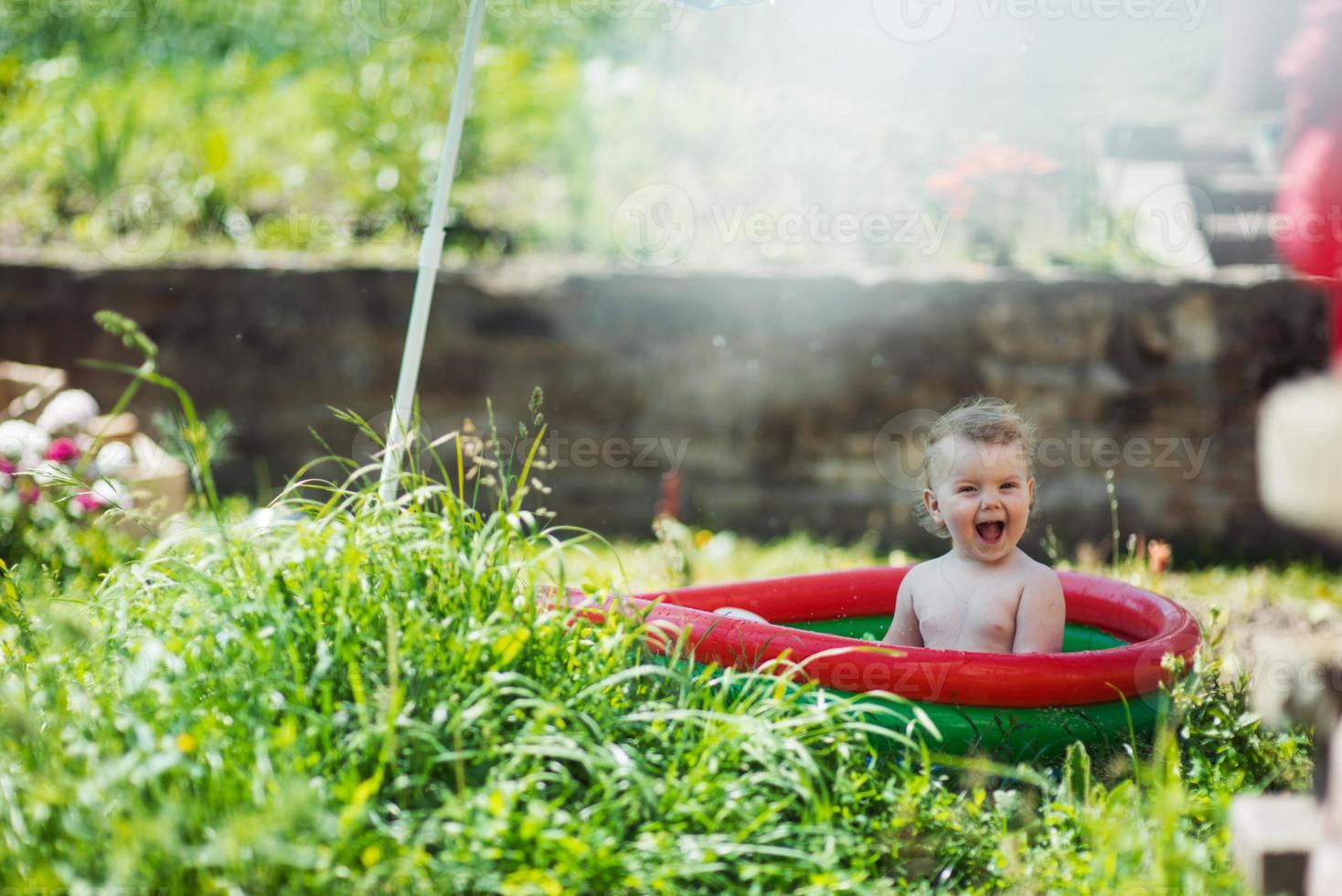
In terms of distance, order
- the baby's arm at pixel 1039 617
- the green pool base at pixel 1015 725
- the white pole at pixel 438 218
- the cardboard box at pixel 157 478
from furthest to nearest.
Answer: the cardboard box at pixel 157 478 → the white pole at pixel 438 218 → the baby's arm at pixel 1039 617 → the green pool base at pixel 1015 725

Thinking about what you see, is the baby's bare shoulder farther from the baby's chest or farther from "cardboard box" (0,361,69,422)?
"cardboard box" (0,361,69,422)

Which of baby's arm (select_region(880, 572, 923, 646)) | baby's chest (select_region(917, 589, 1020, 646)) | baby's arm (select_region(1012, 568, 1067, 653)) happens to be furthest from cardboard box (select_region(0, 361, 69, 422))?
baby's arm (select_region(1012, 568, 1067, 653))

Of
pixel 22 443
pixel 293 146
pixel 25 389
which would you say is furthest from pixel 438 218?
pixel 293 146

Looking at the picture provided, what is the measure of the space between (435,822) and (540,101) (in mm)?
4966

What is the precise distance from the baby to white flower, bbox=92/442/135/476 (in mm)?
2398

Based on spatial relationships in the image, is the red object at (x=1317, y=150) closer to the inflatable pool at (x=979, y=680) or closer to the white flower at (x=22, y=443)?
the inflatable pool at (x=979, y=680)

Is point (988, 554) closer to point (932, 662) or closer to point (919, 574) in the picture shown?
point (919, 574)

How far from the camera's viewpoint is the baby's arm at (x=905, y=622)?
9.32 feet

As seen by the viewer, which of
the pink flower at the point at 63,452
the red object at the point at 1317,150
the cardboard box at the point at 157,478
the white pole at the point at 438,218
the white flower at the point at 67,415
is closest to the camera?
the white pole at the point at 438,218

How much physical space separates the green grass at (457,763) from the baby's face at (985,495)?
471mm

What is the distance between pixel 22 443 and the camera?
3.86 meters

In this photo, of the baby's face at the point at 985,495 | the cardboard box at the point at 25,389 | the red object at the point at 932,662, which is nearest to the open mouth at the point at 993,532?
the baby's face at the point at 985,495

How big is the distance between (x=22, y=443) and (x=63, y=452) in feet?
1.07

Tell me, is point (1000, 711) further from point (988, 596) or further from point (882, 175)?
point (882, 175)
